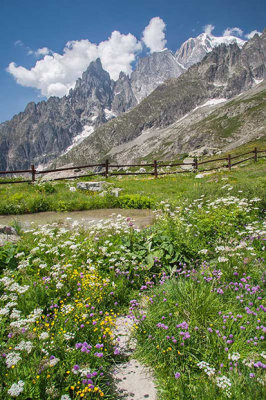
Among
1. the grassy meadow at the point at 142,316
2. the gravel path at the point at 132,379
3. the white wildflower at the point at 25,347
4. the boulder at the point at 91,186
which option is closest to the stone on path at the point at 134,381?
the gravel path at the point at 132,379

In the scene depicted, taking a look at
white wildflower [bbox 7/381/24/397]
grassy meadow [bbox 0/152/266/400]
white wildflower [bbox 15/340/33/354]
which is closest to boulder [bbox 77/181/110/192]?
grassy meadow [bbox 0/152/266/400]

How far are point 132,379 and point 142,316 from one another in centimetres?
85

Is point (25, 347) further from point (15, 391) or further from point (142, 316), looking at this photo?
point (142, 316)

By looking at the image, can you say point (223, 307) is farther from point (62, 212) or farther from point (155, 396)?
point (62, 212)

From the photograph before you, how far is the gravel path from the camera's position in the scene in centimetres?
314

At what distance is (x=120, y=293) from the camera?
16.5ft

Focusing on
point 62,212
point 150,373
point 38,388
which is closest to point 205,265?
point 150,373

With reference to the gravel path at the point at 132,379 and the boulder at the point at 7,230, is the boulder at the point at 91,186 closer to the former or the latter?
the boulder at the point at 7,230

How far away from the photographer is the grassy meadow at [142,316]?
2.82 meters

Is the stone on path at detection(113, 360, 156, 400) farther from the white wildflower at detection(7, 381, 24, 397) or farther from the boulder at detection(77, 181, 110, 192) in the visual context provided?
the boulder at detection(77, 181, 110, 192)

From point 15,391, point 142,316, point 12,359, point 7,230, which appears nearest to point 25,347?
point 12,359

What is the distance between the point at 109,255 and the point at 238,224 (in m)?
4.36

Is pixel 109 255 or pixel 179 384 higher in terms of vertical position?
pixel 109 255

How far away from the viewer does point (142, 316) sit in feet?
13.1
